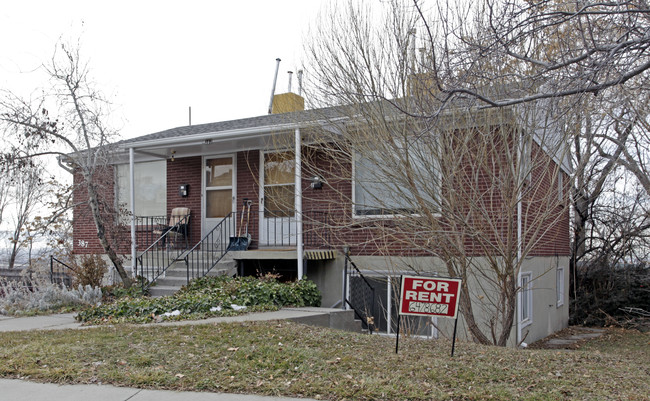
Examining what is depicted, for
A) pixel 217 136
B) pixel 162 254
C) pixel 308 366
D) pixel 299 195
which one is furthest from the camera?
pixel 162 254

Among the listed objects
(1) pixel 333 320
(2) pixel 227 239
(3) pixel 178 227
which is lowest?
(1) pixel 333 320

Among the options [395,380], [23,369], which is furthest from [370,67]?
[23,369]

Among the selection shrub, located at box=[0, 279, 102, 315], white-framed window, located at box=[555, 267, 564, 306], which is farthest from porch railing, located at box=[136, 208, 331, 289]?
white-framed window, located at box=[555, 267, 564, 306]

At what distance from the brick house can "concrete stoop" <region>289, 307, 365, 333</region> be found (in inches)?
16.0

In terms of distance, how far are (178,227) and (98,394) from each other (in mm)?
8659

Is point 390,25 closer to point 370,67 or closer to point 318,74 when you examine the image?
point 370,67

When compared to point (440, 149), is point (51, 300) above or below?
below

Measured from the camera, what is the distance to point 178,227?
13.6 meters

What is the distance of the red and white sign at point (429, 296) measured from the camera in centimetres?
607

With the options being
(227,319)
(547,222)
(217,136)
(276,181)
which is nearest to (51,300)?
(227,319)

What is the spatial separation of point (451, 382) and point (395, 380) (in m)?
0.49

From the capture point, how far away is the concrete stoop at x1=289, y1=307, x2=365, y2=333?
8857 millimetres

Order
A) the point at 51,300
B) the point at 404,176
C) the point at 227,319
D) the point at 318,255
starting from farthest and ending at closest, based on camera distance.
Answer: the point at 318,255, the point at 51,300, the point at 227,319, the point at 404,176

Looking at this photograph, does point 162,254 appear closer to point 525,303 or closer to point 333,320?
point 333,320
